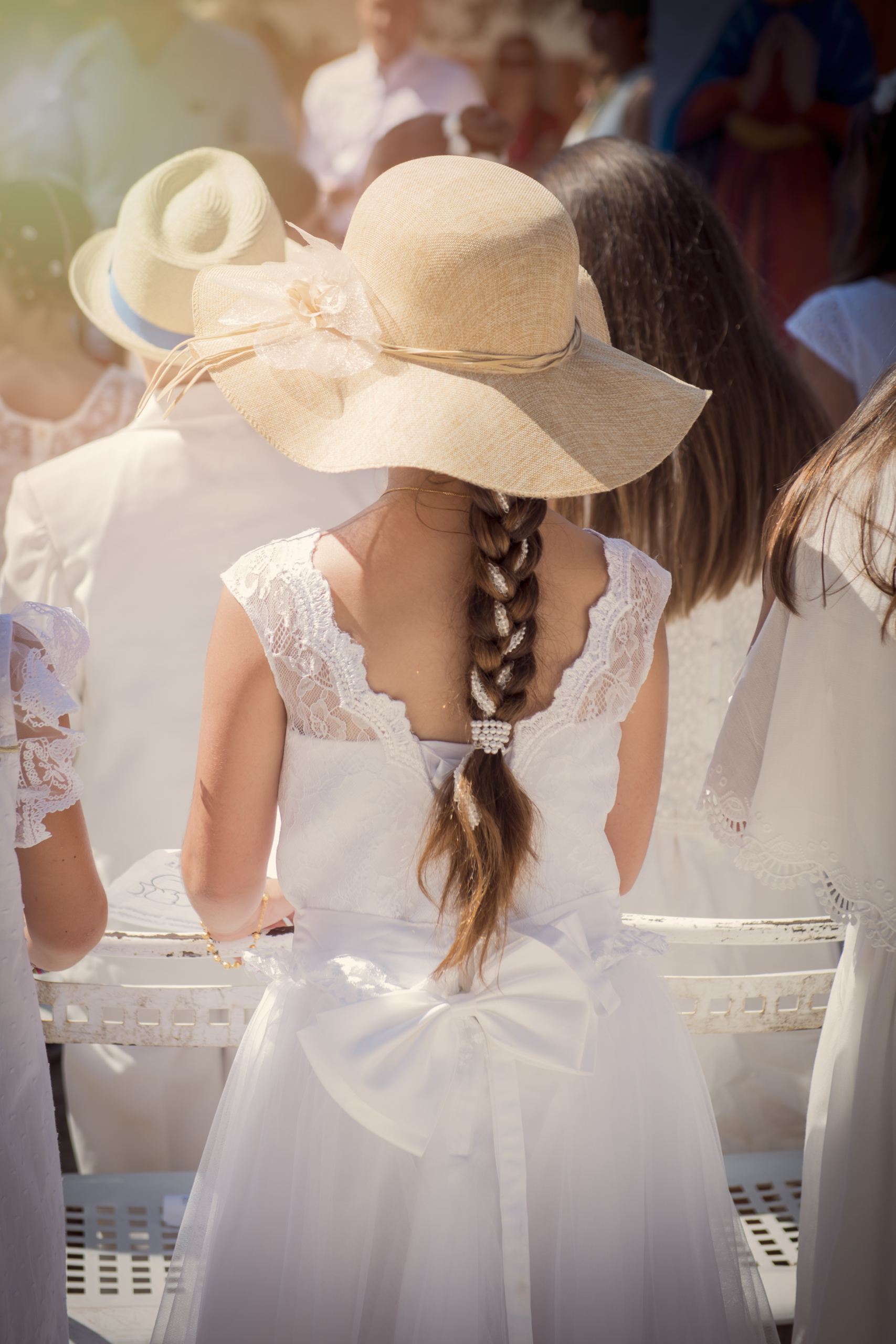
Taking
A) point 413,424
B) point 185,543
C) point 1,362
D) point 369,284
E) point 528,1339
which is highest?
point 369,284

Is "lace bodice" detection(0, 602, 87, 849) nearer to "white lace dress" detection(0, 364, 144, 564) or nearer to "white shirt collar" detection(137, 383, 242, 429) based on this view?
"white shirt collar" detection(137, 383, 242, 429)

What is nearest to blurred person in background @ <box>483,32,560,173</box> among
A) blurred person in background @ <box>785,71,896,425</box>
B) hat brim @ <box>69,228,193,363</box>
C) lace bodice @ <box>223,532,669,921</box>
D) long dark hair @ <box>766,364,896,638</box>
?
blurred person in background @ <box>785,71,896,425</box>

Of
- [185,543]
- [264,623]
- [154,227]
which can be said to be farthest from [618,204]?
[264,623]

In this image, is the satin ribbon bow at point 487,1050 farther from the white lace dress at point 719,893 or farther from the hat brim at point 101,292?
the hat brim at point 101,292

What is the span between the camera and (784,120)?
393 cm

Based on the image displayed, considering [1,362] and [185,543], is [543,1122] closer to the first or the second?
[185,543]

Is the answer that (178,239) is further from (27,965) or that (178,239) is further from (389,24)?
(389,24)

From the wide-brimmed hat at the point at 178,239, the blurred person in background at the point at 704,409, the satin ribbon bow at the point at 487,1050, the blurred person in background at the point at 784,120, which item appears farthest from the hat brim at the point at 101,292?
the blurred person in background at the point at 784,120

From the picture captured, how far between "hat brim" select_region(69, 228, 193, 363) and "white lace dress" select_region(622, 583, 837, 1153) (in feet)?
3.23

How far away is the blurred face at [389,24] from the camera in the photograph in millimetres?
3934

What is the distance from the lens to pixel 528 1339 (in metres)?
1.01

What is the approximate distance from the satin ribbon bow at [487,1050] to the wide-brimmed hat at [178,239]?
1216mm

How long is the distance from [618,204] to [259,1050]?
4.41ft

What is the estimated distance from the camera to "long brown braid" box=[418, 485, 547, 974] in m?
1.01
